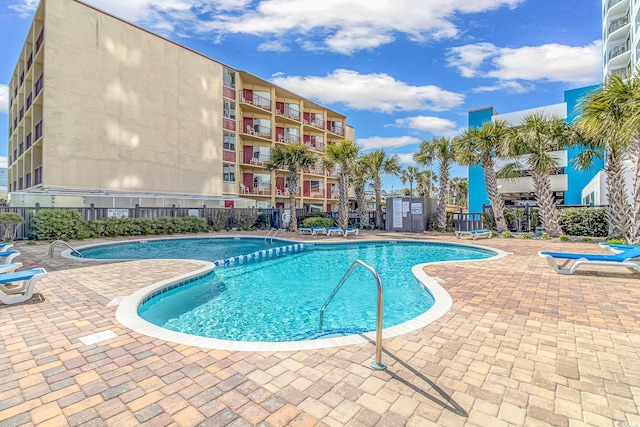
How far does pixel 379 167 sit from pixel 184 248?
46.6 ft

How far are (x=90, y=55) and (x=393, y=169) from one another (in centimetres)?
2120

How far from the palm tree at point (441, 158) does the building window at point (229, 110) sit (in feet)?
54.0

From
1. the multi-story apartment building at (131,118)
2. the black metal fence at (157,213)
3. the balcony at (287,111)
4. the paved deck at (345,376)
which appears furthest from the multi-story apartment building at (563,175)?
the paved deck at (345,376)

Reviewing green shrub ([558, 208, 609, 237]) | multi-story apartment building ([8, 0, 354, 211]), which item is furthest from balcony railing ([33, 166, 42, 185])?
green shrub ([558, 208, 609, 237])

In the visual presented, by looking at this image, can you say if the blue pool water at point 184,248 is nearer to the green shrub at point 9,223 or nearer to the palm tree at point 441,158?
the green shrub at point 9,223

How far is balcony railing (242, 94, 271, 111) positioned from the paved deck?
1092 inches

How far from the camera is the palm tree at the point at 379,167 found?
72.9 feet

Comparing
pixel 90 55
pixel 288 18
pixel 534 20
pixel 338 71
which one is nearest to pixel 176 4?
pixel 288 18

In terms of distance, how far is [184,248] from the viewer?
14.3 meters

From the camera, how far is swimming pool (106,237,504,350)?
4.84 metres

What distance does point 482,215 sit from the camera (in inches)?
776

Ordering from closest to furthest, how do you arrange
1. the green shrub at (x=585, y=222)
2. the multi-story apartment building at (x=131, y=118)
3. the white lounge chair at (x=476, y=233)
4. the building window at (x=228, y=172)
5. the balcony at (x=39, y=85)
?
1. the green shrub at (x=585, y=222)
2. the white lounge chair at (x=476, y=233)
3. the multi-story apartment building at (x=131, y=118)
4. the balcony at (x=39, y=85)
5. the building window at (x=228, y=172)

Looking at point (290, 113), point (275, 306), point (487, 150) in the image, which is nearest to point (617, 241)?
point (487, 150)

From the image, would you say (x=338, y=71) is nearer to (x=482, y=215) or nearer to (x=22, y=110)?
(x=482, y=215)
